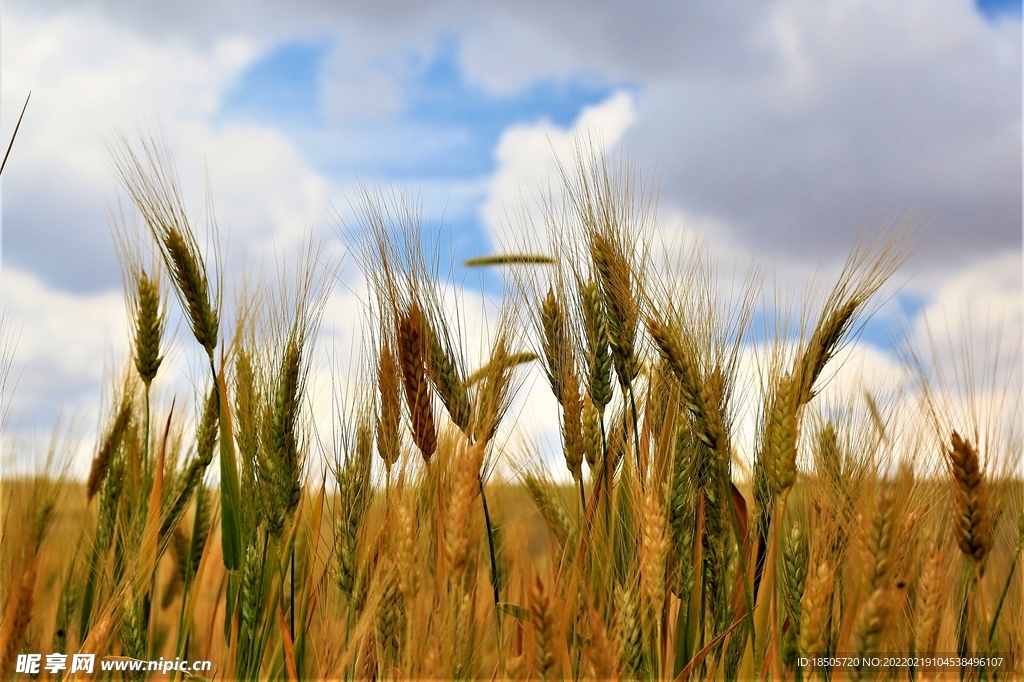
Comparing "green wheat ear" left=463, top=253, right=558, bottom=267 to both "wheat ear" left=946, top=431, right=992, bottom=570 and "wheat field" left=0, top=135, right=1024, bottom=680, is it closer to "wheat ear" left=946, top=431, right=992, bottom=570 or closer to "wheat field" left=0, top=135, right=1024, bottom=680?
"wheat field" left=0, top=135, right=1024, bottom=680

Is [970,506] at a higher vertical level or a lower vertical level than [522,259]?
lower

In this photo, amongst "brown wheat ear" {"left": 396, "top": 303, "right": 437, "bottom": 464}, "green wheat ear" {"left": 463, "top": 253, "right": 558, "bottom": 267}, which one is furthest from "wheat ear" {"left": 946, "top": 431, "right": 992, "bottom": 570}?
"brown wheat ear" {"left": 396, "top": 303, "right": 437, "bottom": 464}

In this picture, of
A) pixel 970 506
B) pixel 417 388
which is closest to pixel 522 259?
pixel 417 388

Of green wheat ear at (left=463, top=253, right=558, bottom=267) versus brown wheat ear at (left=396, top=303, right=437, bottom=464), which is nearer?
brown wheat ear at (left=396, top=303, right=437, bottom=464)

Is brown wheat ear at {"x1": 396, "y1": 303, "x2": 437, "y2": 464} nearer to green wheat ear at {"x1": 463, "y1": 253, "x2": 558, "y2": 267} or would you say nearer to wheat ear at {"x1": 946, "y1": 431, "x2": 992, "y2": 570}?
green wheat ear at {"x1": 463, "y1": 253, "x2": 558, "y2": 267}

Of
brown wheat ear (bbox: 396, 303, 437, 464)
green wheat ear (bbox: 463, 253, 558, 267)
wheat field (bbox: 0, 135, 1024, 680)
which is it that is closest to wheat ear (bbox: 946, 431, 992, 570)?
wheat field (bbox: 0, 135, 1024, 680)

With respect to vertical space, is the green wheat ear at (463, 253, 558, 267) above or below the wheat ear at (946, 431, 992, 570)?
above

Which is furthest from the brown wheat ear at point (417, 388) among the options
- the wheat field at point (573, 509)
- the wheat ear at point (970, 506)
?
the wheat ear at point (970, 506)

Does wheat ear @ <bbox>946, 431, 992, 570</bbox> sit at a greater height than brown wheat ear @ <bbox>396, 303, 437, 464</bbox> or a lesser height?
lesser

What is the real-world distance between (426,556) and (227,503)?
50cm

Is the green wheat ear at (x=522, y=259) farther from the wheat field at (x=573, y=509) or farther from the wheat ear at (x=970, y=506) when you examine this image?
the wheat ear at (x=970, y=506)

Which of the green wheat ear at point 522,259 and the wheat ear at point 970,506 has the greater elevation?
the green wheat ear at point 522,259

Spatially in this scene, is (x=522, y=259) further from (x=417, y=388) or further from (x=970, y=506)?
(x=970, y=506)

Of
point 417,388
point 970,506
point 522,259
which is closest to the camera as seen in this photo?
point 970,506
